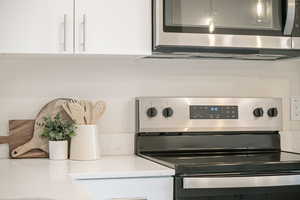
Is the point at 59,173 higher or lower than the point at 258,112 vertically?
lower

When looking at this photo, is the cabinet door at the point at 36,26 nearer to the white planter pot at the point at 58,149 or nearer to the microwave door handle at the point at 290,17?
the white planter pot at the point at 58,149

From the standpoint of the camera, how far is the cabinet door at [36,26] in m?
1.92

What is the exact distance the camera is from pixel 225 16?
2.07m

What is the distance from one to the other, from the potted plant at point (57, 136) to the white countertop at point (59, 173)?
5cm

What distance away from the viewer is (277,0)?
6.91 ft

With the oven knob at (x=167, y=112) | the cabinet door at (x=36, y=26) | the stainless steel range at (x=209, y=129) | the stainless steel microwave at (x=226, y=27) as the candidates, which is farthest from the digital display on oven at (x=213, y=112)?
the cabinet door at (x=36, y=26)

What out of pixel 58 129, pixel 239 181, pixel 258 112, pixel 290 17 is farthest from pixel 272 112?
pixel 58 129

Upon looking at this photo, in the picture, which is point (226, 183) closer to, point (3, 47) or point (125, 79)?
point (125, 79)

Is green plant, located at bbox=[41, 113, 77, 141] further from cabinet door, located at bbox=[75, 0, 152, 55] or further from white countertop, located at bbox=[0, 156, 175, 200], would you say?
cabinet door, located at bbox=[75, 0, 152, 55]

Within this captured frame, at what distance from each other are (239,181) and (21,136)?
102cm

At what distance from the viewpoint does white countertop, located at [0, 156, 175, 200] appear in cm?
130

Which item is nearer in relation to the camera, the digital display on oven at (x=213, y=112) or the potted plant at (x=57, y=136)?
the potted plant at (x=57, y=136)

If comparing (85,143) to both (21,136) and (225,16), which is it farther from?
(225,16)

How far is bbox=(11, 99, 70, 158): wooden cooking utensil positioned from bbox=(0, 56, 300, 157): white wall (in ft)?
0.16
